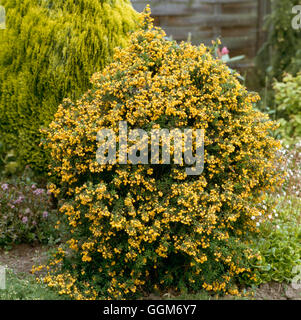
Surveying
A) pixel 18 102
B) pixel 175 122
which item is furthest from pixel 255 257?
pixel 18 102

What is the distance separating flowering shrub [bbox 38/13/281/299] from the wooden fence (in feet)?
12.6

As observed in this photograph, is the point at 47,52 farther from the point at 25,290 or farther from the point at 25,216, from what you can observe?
the point at 25,290

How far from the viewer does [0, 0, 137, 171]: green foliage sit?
13.0 ft

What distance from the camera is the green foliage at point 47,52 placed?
13.0 feet

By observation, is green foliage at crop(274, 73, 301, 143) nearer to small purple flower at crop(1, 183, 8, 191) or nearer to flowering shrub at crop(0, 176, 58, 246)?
flowering shrub at crop(0, 176, 58, 246)

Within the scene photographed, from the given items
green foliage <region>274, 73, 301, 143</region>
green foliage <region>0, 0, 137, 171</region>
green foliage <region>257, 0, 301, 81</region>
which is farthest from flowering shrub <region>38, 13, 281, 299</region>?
green foliage <region>257, 0, 301, 81</region>

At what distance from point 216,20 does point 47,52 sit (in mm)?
4273

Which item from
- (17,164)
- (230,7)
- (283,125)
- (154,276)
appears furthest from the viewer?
(230,7)

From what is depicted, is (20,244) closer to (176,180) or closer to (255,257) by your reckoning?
(176,180)

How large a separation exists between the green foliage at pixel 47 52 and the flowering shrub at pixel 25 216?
0.33 meters

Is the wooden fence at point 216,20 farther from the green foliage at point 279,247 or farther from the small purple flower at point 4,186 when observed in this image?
the green foliage at point 279,247

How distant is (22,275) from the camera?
3516 mm

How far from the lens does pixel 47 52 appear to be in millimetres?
4016

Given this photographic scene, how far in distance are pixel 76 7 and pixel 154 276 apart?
2479mm
